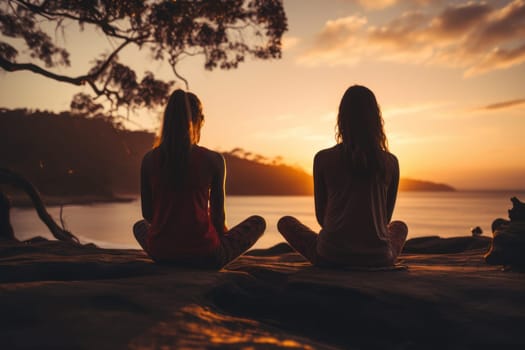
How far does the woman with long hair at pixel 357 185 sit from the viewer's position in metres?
3.17

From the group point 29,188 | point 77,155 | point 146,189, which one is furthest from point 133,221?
point 146,189

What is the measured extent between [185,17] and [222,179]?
699cm

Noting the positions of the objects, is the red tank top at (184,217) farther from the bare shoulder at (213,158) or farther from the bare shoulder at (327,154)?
the bare shoulder at (327,154)

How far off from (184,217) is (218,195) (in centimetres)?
36

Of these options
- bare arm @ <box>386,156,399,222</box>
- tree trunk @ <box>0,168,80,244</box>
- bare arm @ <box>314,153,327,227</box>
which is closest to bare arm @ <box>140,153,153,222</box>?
bare arm @ <box>314,153,327,227</box>

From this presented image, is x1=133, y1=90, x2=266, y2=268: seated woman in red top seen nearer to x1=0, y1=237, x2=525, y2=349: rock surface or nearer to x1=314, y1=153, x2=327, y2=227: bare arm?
x1=0, y1=237, x2=525, y2=349: rock surface

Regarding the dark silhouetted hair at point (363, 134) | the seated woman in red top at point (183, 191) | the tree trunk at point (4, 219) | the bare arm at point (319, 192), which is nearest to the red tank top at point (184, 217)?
the seated woman in red top at point (183, 191)

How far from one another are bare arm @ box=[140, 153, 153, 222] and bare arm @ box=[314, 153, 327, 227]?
142 cm

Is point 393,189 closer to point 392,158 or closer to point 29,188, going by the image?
point 392,158

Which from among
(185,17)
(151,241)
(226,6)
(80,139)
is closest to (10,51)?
(185,17)

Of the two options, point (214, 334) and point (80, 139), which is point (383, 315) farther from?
point (80, 139)

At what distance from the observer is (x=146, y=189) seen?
3.42 m

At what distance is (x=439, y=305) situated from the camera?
2.37 metres

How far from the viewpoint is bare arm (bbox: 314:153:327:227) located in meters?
3.38
